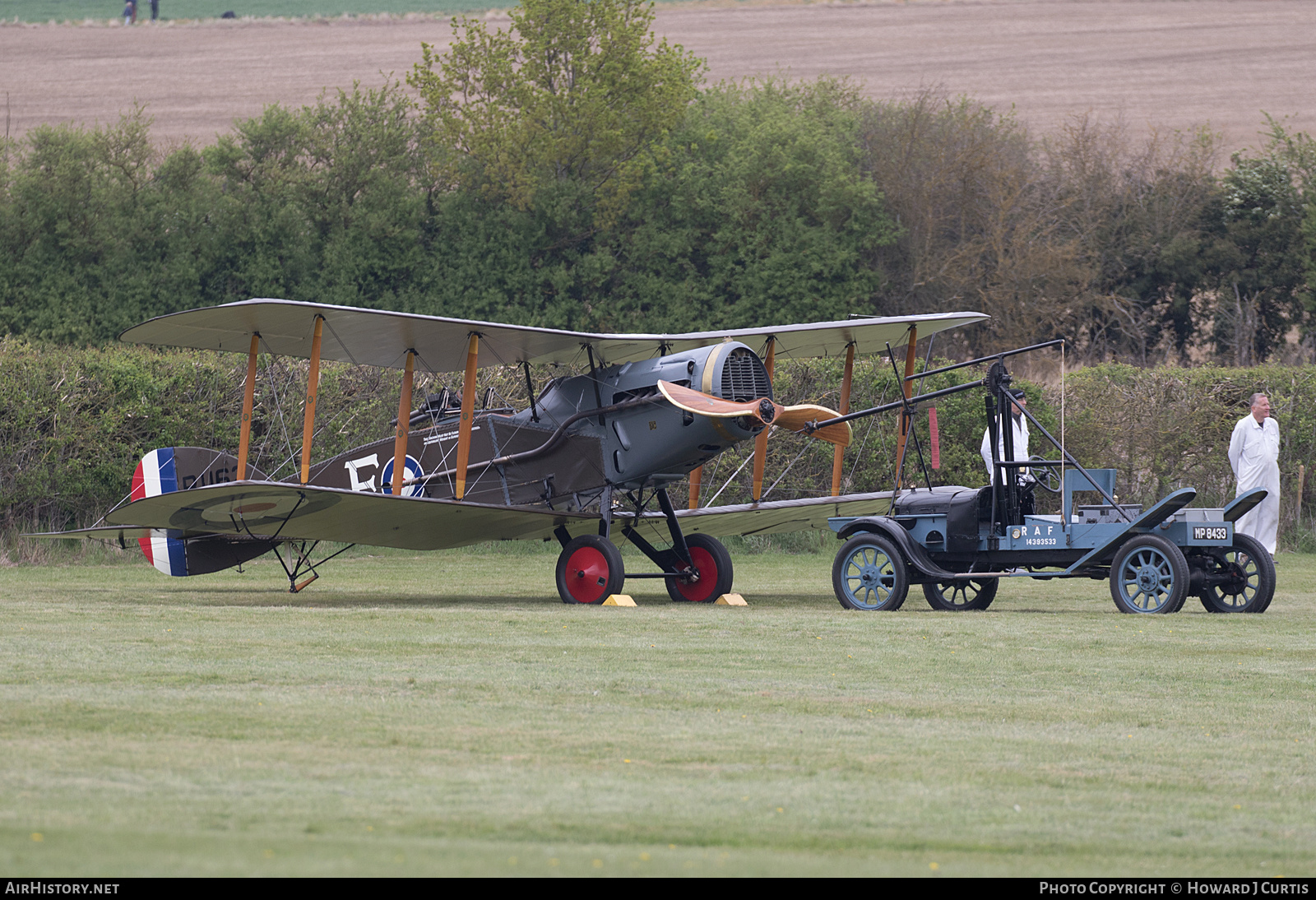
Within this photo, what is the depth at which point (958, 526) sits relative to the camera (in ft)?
42.5

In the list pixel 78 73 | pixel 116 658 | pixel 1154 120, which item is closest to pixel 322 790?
pixel 116 658

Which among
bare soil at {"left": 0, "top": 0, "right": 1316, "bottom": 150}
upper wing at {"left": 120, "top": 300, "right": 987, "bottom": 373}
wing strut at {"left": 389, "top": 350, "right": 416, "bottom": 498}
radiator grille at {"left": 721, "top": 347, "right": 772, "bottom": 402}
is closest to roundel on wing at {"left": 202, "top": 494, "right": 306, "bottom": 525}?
wing strut at {"left": 389, "top": 350, "right": 416, "bottom": 498}

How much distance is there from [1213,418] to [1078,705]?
14.5 m

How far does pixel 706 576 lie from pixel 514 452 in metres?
2.15

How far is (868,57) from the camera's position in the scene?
188ft

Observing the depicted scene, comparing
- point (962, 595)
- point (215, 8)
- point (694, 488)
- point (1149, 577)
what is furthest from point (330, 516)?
point (215, 8)

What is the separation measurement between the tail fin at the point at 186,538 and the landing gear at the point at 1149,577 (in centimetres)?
826

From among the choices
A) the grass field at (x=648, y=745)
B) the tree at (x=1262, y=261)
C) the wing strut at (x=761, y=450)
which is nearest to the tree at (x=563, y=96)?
the tree at (x=1262, y=261)

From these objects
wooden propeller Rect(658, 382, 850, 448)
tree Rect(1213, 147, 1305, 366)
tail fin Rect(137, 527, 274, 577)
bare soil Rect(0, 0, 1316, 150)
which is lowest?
tail fin Rect(137, 527, 274, 577)

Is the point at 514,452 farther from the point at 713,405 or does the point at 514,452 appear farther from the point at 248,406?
the point at 248,406

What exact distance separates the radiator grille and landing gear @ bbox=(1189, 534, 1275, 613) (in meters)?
3.92

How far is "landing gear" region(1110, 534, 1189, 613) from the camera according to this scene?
11992 mm

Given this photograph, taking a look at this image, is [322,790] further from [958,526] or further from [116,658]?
[958,526]

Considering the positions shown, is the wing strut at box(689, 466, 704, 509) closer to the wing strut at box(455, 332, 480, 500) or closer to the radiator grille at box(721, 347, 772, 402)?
the radiator grille at box(721, 347, 772, 402)
